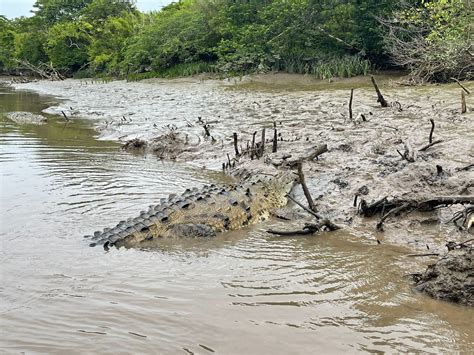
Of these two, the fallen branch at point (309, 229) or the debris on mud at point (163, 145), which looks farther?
the debris on mud at point (163, 145)

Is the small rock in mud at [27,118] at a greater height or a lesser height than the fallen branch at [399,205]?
greater

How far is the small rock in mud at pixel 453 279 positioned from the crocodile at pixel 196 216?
8.57 feet

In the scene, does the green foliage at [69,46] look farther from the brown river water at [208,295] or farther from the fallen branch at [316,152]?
the brown river water at [208,295]

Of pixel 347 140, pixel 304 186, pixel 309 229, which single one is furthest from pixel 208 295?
pixel 347 140

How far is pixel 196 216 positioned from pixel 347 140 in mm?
4443

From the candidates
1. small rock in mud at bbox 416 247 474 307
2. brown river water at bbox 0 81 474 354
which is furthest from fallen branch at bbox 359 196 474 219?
small rock in mud at bbox 416 247 474 307

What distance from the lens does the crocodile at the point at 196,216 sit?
17.5ft

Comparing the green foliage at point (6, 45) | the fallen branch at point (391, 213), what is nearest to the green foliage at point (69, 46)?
the green foliage at point (6, 45)

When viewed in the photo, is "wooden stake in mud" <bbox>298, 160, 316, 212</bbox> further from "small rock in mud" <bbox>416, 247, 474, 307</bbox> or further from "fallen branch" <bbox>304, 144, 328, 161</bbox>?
"fallen branch" <bbox>304, 144, 328, 161</bbox>

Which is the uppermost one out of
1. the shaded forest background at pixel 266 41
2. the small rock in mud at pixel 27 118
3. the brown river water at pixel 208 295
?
the shaded forest background at pixel 266 41

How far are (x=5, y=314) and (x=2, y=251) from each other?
1.60 m

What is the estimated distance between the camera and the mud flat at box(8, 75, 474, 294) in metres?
5.82

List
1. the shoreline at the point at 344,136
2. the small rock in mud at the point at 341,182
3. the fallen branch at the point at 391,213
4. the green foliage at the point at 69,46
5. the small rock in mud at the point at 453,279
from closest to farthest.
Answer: the small rock in mud at the point at 453,279
the fallen branch at the point at 391,213
the shoreline at the point at 344,136
the small rock in mud at the point at 341,182
the green foliage at the point at 69,46

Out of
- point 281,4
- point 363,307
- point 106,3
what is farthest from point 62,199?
point 106,3
